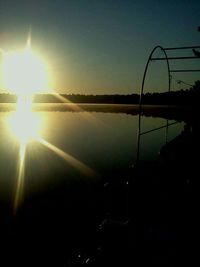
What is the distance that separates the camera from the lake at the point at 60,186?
52.1 feet

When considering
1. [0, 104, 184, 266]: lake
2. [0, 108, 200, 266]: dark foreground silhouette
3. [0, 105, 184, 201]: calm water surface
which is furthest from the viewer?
[0, 105, 184, 201]: calm water surface

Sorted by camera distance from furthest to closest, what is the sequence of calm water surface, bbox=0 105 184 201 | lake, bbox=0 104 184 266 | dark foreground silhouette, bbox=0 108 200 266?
calm water surface, bbox=0 105 184 201 → lake, bbox=0 104 184 266 → dark foreground silhouette, bbox=0 108 200 266

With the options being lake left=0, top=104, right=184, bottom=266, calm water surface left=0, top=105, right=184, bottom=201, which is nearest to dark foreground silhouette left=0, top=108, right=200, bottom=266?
lake left=0, top=104, right=184, bottom=266

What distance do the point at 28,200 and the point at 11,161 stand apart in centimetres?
958

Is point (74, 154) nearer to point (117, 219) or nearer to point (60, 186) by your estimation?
point (60, 186)

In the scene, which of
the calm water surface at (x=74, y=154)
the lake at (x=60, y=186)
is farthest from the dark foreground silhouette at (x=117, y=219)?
the calm water surface at (x=74, y=154)

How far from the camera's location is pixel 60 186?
22.8 meters

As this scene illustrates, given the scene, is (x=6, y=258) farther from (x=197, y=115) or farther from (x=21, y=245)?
(x=197, y=115)

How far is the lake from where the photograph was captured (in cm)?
1588

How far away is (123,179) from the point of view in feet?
47.6

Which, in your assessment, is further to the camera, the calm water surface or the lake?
the calm water surface

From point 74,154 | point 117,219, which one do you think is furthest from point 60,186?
point 117,219

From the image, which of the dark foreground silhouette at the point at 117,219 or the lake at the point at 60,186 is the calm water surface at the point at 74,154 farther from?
the dark foreground silhouette at the point at 117,219

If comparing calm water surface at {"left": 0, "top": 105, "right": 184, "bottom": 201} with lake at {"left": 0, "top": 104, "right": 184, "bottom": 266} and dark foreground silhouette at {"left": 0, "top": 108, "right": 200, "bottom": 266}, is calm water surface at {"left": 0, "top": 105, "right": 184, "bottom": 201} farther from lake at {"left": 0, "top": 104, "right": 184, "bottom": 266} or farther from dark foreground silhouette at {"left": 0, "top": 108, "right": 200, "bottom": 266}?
dark foreground silhouette at {"left": 0, "top": 108, "right": 200, "bottom": 266}
